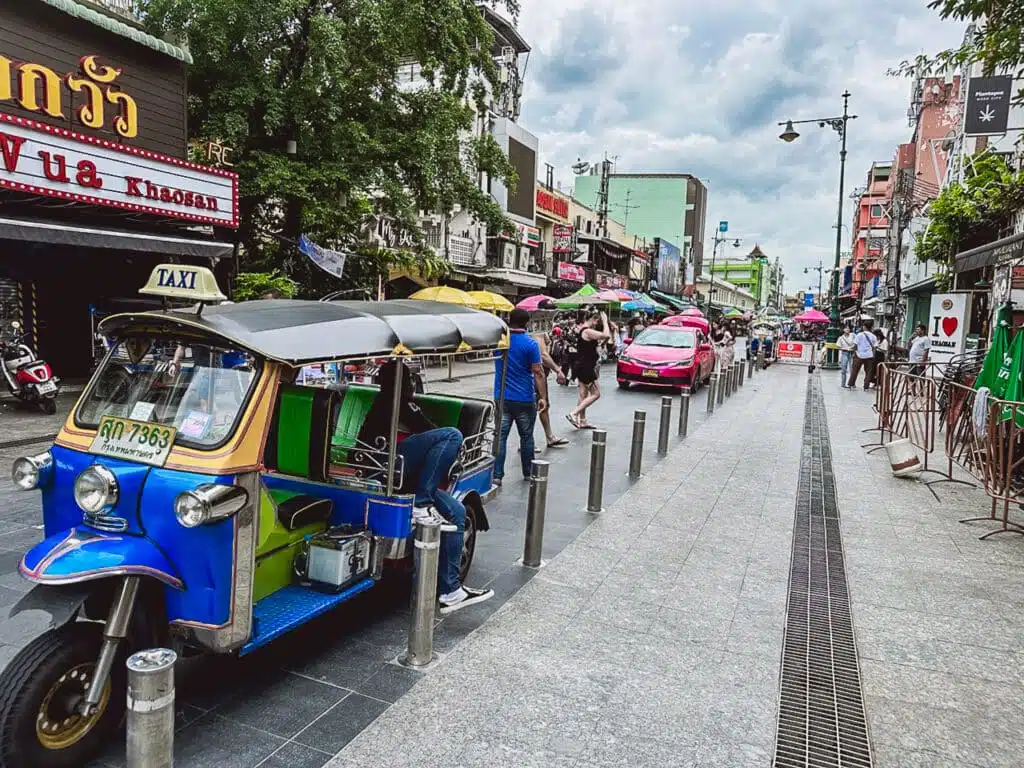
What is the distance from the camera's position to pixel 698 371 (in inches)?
709

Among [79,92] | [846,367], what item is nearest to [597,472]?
[79,92]

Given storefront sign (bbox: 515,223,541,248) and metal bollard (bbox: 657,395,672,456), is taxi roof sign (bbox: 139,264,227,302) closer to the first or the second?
metal bollard (bbox: 657,395,672,456)

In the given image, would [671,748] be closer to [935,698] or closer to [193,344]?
[935,698]

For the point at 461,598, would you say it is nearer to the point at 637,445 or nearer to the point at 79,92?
the point at 637,445

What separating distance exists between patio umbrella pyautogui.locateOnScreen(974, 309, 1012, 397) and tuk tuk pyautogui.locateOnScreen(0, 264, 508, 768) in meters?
6.74

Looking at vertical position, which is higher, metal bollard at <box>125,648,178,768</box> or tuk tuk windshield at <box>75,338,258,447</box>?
tuk tuk windshield at <box>75,338,258,447</box>

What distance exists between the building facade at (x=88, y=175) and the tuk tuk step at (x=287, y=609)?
8098 mm

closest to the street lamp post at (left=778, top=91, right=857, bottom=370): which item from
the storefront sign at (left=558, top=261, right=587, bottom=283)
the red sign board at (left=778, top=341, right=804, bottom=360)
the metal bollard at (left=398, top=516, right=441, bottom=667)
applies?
the red sign board at (left=778, top=341, right=804, bottom=360)

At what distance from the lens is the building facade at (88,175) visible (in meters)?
10.2

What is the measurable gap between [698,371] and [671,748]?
15373 millimetres

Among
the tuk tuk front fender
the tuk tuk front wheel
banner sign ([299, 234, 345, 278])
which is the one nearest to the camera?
the tuk tuk front wheel

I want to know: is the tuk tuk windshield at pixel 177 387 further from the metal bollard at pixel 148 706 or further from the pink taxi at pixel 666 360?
the pink taxi at pixel 666 360

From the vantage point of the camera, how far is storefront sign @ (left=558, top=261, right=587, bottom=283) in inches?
1468

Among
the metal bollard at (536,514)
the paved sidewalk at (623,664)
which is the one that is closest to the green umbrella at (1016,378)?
the paved sidewalk at (623,664)
